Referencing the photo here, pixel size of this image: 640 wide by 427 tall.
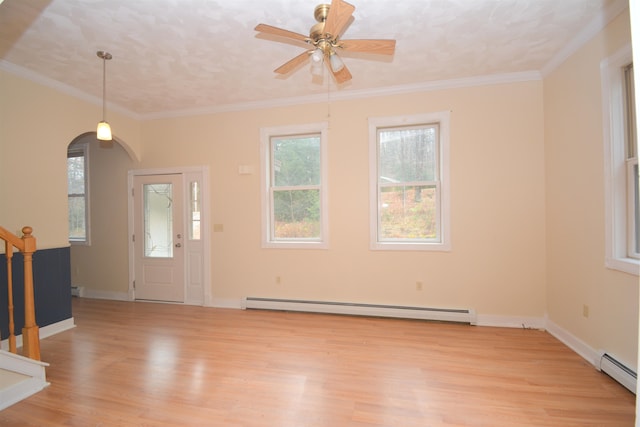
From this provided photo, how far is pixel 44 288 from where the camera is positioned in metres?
3.35

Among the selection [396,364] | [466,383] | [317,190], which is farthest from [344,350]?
[317,190]

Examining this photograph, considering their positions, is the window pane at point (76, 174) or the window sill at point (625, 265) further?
the window pane at point (76, 174)

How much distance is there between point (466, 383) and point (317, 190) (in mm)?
2748

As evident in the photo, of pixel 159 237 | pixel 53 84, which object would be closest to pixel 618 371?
pixel 159 237

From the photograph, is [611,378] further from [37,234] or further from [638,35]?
[37,234]

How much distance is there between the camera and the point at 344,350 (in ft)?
9.45

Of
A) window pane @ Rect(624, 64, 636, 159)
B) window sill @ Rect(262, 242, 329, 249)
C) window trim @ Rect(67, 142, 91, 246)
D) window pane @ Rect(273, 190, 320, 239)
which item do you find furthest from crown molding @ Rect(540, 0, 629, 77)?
window trim @ Rect(67, 142, 91, 246)

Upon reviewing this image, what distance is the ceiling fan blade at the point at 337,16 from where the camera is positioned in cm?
172

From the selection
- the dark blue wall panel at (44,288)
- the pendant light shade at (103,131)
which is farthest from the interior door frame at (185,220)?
the pendant light shade at (103,131)

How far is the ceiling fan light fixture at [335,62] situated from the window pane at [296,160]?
1.77 metres

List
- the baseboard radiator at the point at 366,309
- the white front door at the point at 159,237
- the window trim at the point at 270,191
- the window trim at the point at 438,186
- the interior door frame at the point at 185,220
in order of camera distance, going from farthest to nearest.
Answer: the white front door at the point at 159,237, the interior door frame at the point at 185,220, the window trim at the point at 270,191, the window trim at the point at 438,186, the baseboard radiator at the point at 366,309

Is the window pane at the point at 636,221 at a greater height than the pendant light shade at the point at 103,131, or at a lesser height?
lesser

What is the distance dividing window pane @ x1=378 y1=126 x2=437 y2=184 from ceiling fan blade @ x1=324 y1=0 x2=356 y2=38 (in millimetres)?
2037

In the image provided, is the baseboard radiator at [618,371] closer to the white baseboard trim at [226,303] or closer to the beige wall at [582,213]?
the beige wall at [582,213]
